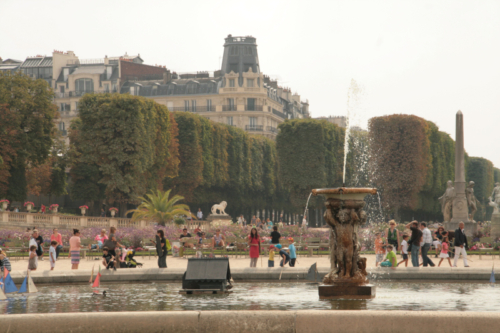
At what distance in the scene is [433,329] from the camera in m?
6.77

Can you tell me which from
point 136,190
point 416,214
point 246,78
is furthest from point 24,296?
point 246,78

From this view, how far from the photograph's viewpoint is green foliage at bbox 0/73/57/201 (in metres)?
42.0

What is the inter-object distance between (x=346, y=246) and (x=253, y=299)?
166 centimetres

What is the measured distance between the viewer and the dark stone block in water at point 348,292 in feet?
35.2

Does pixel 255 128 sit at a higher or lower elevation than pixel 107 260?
higher

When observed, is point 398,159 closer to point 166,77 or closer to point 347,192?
point 166,77

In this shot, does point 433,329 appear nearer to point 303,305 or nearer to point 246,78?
point 303,305

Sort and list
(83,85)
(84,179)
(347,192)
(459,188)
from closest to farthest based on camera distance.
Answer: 1. (347,192)
2. (459,188)
3. (84,179)
4. (83,85)

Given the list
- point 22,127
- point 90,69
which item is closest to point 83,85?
point 90,69

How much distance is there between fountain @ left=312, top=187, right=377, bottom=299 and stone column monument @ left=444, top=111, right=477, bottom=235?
24467mm

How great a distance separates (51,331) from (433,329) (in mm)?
3776

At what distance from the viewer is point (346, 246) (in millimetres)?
10852

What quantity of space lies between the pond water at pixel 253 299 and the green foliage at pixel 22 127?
30865 mm

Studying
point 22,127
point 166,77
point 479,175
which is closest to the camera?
point 22,127
